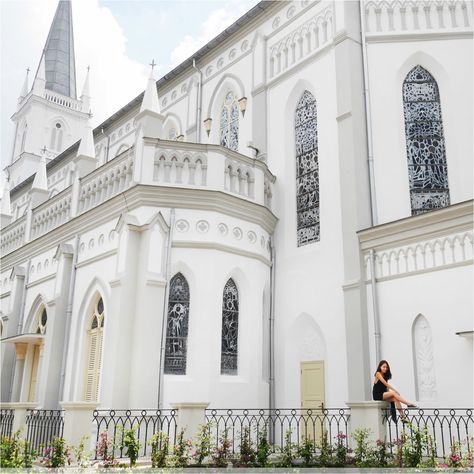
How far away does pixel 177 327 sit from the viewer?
1366 cm

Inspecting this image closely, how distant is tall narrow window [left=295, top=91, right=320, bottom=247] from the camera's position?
15.7 meters

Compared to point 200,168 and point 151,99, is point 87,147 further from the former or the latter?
point 200,168

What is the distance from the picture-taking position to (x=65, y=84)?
47.3 meters

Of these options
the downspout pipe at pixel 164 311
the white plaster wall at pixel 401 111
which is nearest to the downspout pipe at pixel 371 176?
the white plaster wall at pixel 401 111

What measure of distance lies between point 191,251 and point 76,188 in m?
5.35

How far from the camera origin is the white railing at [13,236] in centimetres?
2103

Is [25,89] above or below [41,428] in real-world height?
above

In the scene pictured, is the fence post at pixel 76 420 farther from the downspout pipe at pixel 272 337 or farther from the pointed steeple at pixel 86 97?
the pointed steeple at pixel 86 97

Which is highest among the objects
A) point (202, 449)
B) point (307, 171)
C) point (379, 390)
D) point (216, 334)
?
point (307, 171)

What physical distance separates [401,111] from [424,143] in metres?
1.11

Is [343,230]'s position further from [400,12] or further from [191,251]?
[400,12]

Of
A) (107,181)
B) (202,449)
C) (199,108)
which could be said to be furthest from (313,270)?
(199,108)

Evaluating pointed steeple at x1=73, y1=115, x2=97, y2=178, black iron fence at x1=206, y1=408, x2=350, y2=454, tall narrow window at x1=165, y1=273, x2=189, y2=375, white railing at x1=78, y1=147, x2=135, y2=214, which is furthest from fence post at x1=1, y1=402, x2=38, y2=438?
pointed steeple at x1=73, y1=115, x2=97, y2=178

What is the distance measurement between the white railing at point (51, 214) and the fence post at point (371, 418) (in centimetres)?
1112
